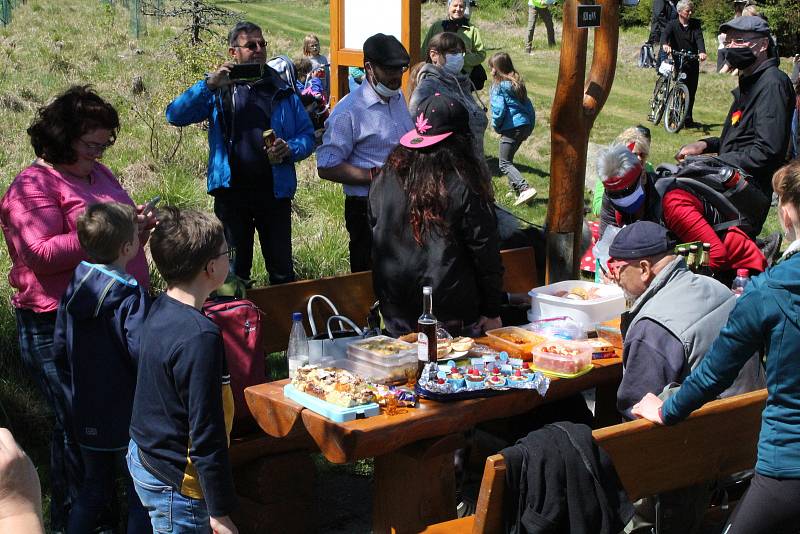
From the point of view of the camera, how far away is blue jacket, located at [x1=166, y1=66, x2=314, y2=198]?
546 centimetres

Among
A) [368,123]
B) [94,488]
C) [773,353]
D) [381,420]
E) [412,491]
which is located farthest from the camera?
[368,123]

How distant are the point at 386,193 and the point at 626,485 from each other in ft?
5.30

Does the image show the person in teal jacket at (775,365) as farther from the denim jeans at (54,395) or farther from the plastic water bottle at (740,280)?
the denim jeans at (54,395)

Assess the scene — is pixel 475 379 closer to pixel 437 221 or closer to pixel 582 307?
pixel 437 221

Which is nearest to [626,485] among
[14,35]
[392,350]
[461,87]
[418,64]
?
[392,350]

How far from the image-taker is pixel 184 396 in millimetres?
3061

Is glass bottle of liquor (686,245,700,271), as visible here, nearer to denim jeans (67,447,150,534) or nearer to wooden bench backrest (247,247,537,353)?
wooden bench backrest (247,247,537,353)

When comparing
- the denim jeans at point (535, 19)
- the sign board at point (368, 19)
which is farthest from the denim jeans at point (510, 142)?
the denim jeans at point (535, 19)

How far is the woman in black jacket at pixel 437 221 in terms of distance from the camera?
13.5ft

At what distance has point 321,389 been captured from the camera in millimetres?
3643

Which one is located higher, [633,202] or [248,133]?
[248,133]

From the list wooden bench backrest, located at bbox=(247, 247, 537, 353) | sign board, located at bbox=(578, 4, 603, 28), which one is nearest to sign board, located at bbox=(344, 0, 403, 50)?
sign board, located at bbox=(578, 4, 603, 28)

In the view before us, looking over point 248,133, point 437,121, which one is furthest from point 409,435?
point 248,133

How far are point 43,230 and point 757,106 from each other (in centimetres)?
415
